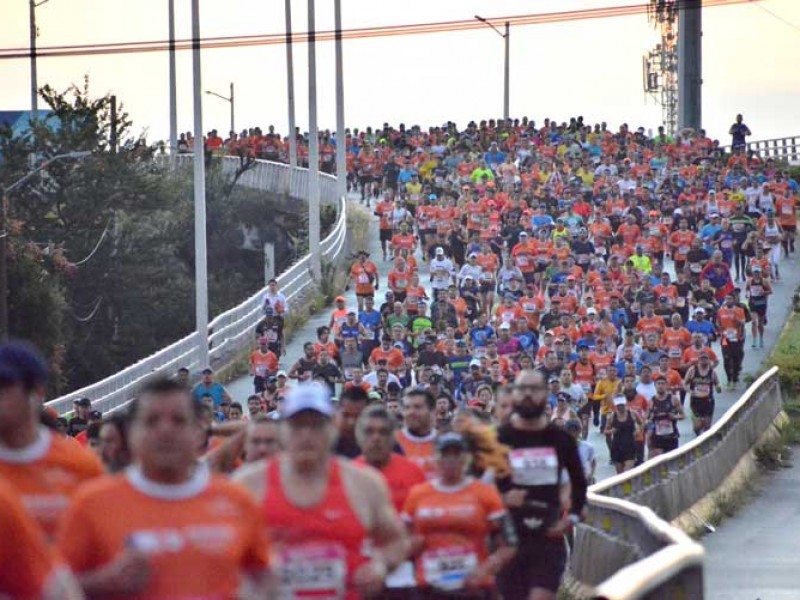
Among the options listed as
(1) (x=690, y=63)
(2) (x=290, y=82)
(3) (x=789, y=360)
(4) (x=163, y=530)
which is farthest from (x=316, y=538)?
(1) (x=690, y=63)

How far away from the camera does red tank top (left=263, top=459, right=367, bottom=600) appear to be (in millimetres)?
7578

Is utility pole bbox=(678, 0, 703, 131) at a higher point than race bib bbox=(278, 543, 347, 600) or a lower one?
higher

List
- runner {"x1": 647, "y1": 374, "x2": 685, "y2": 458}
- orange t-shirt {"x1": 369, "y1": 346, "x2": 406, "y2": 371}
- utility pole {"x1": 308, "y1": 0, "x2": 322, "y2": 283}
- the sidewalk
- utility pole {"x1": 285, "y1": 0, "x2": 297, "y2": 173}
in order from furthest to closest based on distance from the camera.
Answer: utility pole {"x1": 285, "y1": 0, "x2": 297, "y2": 173}
utility pole {"x1": 308, "y1": 0, "x2": 322, "y2": 283}
the sidewalk
orange t-shirt {"x1": 369, "y1": 346, "x2": 406, "y2": 371}
runner {"x1": 647, "y1": 374, "x2": 685, "y2": 458}

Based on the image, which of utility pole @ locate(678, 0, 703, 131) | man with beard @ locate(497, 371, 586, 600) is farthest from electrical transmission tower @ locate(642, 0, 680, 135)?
man with beard @ locate(497, 371, 586, 600)

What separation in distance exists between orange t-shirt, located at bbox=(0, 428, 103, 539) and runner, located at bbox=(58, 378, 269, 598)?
68cm

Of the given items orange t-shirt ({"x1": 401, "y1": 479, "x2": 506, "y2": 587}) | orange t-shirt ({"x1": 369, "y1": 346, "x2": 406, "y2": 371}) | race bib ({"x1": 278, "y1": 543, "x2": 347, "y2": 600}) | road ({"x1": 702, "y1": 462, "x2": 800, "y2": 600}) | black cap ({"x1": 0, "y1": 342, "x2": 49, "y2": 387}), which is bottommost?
road ({"x1": 702, "y1": 462, "x2": 800, "y2": 600})

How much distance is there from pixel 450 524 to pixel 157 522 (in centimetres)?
407

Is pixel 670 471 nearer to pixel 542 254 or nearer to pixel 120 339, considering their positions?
pixel 542 254

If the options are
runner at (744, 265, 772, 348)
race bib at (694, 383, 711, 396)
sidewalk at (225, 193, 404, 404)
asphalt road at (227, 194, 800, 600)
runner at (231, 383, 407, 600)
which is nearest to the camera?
runner at (231, 383, 407, 600)

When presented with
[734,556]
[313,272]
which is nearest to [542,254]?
[313,272]

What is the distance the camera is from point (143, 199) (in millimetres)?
59906

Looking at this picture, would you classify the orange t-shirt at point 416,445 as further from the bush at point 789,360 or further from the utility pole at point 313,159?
the utility pole at point 313,159

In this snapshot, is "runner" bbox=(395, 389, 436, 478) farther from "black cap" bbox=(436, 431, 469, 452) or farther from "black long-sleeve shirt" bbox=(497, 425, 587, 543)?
"black cap" bbox=(436, 431, 469, 452)

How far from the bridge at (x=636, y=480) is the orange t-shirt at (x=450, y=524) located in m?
0.64
